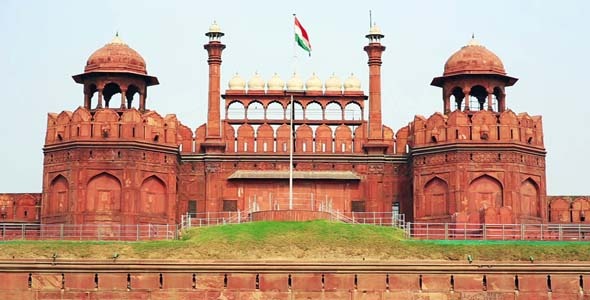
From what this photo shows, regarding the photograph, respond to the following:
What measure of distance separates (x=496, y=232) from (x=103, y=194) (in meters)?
17.6

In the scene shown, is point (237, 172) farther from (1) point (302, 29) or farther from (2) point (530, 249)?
(2) point (530, 249)

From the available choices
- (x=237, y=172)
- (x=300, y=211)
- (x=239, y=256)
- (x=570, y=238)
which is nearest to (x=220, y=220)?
(x=237, y=172)

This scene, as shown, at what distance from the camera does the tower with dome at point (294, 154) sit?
2440 inches

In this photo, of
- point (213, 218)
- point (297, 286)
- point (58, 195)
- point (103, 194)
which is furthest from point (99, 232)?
point (297, 286)

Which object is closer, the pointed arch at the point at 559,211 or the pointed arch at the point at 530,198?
the pointed arch at the point at 530,198

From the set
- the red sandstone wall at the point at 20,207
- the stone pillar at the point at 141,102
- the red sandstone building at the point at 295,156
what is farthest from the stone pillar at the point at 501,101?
the red sandstone wall at the point at 20,207

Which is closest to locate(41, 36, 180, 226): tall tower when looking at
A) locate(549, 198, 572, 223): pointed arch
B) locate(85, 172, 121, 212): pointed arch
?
locate(85, 172, 121, 212): pointed arch

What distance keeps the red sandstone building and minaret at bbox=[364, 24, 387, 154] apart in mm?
49

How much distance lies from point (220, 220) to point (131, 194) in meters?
A: 5.28

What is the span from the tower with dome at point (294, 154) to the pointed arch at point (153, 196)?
2.8 inches

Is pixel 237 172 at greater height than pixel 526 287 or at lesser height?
greater

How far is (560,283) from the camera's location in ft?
171

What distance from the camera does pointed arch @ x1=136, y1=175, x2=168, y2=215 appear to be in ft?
205

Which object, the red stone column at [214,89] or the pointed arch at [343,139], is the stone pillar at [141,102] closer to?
the red stone column at [214,89]
